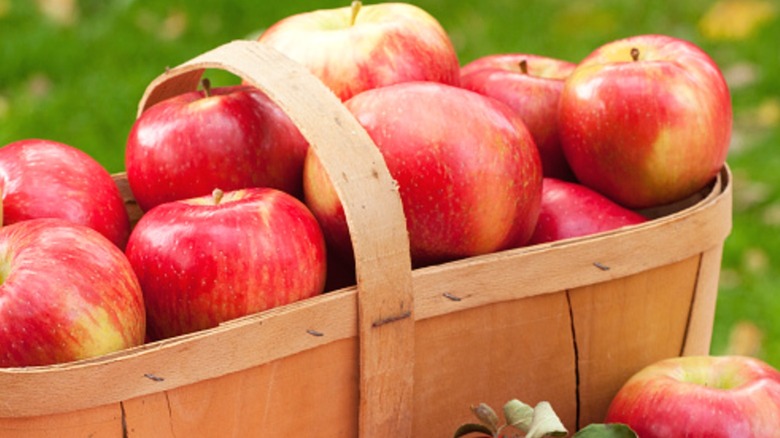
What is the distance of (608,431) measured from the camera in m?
1.27

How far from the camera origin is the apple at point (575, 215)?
1538 millimetres

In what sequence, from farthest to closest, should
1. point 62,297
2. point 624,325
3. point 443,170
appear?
1. point 624,325
2. point 443,170
3. point 62,297

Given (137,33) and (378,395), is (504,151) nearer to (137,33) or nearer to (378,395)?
(378,395)

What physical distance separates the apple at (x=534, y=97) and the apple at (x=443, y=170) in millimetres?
273

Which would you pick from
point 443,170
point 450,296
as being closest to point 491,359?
point 450,296

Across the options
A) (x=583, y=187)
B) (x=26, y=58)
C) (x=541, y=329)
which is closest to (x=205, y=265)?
(x=541, y=329)

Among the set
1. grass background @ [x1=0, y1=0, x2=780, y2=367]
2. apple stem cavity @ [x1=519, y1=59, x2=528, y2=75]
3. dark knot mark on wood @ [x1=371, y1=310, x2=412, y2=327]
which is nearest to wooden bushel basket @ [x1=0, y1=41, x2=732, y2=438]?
dark knot mark on wood @ [x1=371, y1=310, x2=412, y2=327]

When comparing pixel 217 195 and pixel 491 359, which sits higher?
pixel 217 195

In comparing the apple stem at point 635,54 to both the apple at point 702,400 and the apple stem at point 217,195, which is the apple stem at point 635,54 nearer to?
the apple at point 702,400

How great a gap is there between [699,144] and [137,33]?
2022 mm

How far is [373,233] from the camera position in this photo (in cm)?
123

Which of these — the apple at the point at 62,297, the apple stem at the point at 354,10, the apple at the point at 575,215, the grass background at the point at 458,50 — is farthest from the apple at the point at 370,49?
the grass background at the point at 458,50

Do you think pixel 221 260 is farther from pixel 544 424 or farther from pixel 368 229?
pixel 544 424

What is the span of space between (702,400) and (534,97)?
0.53m
